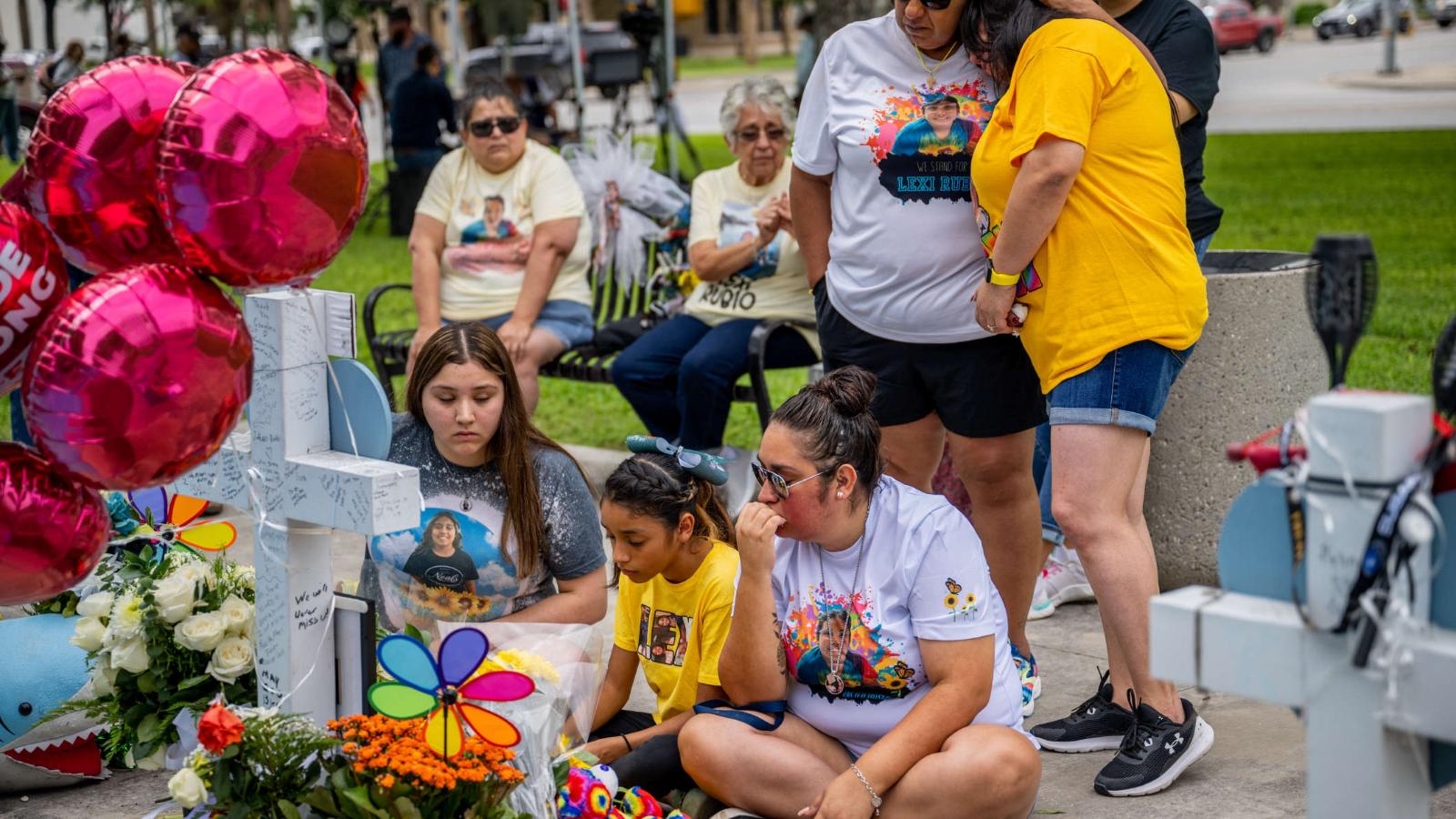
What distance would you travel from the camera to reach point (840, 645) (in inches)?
116

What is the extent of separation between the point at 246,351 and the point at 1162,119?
183cm

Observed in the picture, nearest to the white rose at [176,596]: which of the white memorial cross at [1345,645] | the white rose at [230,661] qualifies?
the white rose at [230,661]

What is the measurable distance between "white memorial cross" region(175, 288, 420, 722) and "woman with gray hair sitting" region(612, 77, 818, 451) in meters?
2.61

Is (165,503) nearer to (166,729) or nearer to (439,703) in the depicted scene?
(166,729)

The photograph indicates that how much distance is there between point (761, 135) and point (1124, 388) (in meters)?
2.28

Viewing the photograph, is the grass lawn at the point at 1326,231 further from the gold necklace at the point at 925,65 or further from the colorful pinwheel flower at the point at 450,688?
the colorful pinwheel flower at the point at 450,688

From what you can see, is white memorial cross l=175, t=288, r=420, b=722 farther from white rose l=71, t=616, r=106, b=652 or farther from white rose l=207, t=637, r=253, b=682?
white rose l=71, t=616, r=106, b=652

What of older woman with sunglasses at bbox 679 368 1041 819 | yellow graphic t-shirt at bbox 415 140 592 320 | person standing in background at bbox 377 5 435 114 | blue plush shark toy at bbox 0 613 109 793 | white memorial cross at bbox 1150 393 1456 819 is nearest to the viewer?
white memorial cross at bbox 1150 393 1456 819

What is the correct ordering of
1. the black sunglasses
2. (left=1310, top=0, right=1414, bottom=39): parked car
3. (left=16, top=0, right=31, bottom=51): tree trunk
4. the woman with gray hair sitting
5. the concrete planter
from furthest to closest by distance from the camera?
(left=1310, top=0, right=1414, bottom=39): parked car → (left=16, top=0, right=31, bottom=51): tree trunk → the black sunglasses → the woman with gray hair sitting → the concrete planter

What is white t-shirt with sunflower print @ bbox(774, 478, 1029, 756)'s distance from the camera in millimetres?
2840

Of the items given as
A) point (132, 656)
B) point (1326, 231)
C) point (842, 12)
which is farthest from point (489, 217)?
point (842, 12)

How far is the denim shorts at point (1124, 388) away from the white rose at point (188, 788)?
175cm

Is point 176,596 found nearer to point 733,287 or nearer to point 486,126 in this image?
point 733,287

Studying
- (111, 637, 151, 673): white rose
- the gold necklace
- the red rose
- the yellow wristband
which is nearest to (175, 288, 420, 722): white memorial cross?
the red rose
